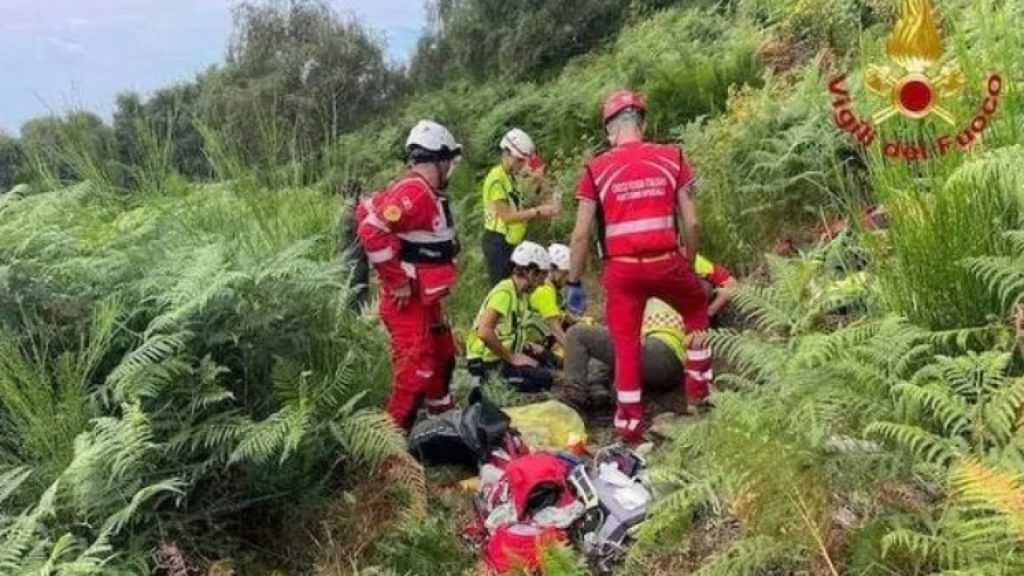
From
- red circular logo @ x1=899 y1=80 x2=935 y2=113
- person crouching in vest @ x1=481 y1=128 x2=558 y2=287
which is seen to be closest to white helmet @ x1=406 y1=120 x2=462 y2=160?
person crouching in vest @ x1=481 y1=128 x2=558 y2=287

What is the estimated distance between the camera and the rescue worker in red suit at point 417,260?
219 inches

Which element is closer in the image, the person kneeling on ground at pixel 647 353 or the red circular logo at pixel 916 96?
the red circular logo at pixel 916 96

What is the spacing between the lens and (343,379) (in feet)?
14.6

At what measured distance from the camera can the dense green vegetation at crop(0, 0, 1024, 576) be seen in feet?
9.39

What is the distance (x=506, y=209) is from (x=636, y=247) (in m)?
2.95

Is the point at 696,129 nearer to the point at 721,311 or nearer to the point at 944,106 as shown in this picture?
the point at 721,311

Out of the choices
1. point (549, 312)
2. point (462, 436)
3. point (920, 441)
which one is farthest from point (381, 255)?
point (920, 441)

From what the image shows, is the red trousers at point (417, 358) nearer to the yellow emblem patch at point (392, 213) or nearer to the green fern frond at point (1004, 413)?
the yellow emblem patch at point (392, 213)

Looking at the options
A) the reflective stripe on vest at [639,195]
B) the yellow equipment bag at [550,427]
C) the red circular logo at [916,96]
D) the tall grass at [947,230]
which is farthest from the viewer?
the reflective stripe on vest at [639,195]

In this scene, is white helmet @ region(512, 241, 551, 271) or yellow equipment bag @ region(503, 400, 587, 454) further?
white helmet @ region(512, 241, 551, 271)

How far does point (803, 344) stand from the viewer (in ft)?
10.9

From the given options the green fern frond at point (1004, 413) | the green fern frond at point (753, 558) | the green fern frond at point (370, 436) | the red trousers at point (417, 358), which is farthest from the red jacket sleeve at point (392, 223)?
the green fern frond at point (1004, 413)

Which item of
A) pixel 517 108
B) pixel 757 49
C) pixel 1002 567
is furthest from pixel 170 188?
pixel 517 108

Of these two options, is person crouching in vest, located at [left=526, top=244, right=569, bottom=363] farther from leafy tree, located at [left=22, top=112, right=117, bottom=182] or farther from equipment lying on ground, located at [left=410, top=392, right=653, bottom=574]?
leafy tree, located at [left=22, top=112, right=117, bottom=182]
